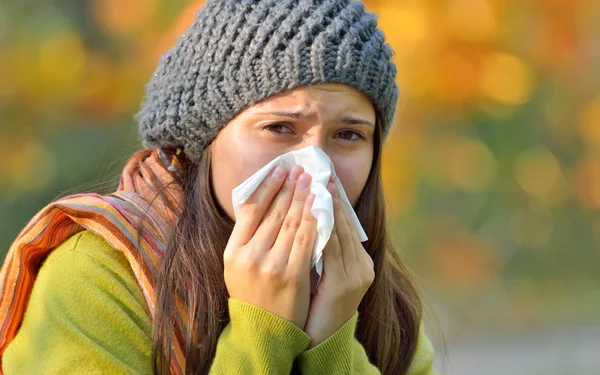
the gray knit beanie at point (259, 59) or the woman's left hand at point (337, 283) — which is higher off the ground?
the gray knit beanie at point (259, 59)

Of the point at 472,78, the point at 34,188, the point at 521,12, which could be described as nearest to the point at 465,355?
the point at 472,78

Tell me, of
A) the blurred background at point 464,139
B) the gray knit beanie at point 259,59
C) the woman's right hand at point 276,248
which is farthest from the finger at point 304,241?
the blurred background at point 464,139

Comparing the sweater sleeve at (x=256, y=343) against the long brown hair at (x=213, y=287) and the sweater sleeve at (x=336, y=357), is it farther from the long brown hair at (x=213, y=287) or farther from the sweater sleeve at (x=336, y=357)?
the long brown hair at (x=213, y=287)

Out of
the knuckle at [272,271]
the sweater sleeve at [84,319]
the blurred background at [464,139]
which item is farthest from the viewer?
the blurred background at [464,139]

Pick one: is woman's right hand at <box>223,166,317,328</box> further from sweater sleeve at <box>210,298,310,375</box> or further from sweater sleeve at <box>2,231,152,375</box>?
sweater sleeve at <box>2,231,152,375</box>

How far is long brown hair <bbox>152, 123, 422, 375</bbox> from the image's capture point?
7.94ft

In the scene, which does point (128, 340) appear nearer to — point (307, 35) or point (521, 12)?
point (307, 35)

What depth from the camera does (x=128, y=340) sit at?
7.60 feet

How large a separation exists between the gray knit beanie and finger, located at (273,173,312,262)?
1.02 feet

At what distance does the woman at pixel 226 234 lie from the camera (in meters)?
2.30

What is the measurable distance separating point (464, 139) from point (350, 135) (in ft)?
16.9

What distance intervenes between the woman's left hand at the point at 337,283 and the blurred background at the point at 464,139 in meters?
3.50

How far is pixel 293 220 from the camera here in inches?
94.2

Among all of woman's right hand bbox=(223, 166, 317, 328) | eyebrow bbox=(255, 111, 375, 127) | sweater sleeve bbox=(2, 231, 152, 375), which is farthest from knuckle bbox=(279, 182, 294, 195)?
sweater sleeve bbox=(2, 231, 152, 375)
